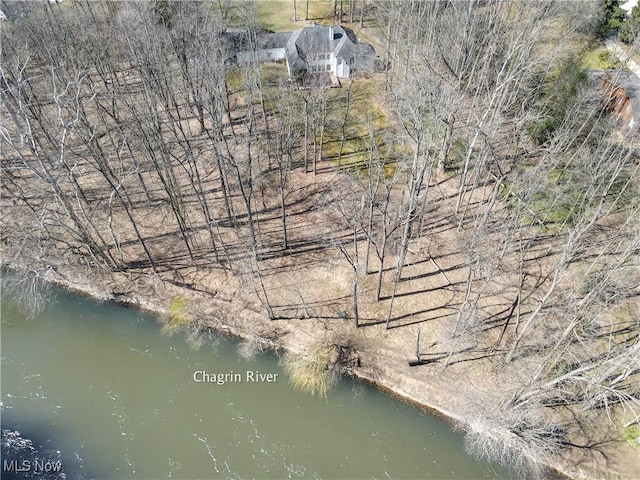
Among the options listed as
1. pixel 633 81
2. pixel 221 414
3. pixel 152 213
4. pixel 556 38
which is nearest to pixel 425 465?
pixel 221 414

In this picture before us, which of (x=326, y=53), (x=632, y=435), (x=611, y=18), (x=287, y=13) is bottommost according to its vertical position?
(x=632, y=435)

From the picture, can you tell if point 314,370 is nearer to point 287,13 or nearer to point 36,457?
point 36,457

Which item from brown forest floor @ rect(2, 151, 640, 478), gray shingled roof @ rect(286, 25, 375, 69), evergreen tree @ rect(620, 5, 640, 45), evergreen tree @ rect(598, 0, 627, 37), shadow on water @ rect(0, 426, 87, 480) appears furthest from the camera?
gray shingled roof @ rect(286, 25, 375, 69)

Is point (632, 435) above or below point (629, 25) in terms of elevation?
below

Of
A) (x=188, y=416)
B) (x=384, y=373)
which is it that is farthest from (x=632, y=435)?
(x=188, y=416)

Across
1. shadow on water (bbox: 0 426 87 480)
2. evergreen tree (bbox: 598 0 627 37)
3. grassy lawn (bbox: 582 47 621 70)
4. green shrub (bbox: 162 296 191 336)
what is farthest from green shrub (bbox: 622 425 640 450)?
evergreen tree (bbox: 598 0 627 37)

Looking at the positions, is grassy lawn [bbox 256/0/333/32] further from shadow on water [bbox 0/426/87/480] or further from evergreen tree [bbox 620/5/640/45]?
shadow on water [bbox 0/426/87/480]

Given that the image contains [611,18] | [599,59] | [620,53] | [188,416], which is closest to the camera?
[188,416]
